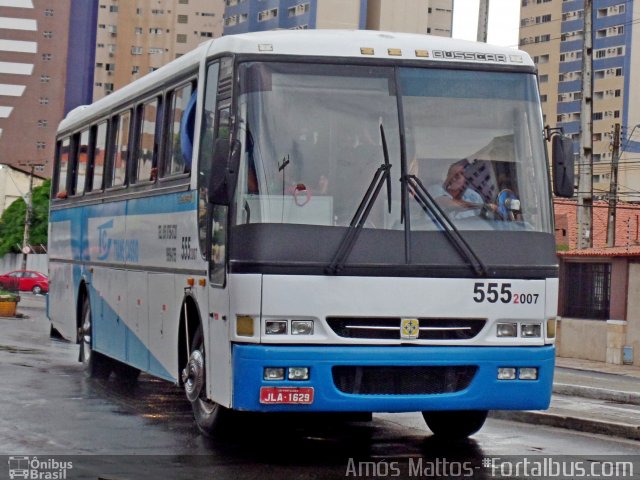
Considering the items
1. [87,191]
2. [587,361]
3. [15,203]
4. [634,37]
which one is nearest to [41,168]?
[15,203]

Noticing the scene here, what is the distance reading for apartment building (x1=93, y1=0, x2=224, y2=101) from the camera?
Result: 139500mm

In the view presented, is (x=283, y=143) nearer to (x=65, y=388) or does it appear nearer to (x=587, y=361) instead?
(x=65, y=388)

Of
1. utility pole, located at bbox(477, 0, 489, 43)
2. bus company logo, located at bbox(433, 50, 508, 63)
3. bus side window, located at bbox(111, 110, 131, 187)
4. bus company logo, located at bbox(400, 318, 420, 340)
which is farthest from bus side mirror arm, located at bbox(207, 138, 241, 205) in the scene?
utility pole, located at bbox(477, 0, 489, 43)

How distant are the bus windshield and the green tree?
94.4 m

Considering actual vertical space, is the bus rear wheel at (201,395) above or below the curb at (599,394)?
above

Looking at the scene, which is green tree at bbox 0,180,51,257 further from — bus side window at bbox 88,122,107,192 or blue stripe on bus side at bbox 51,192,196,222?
bus side window at bbox 88,122,107,192

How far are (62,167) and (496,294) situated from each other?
10.2 meters

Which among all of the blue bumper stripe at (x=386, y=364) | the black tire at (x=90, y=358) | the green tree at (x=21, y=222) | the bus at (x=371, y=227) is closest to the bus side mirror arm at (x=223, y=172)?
the bus at (x=371, y=227)

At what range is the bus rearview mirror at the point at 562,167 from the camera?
10742 millimetres

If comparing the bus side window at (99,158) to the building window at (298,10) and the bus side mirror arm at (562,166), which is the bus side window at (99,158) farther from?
the building window at (298,10)

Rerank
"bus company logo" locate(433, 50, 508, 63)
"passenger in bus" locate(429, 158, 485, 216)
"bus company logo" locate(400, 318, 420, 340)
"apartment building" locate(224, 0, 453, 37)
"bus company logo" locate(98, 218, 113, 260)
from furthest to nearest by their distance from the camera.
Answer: "apartment building" locate(224, 0, 453, 37) < "bus company logo" locate(98, 218, 113, 260) < "bus company logo" locate(433, 50, 508, 63) < "passenger in bus" locate(429, 158, 485, 216) < "bus company logo" locate(400, 318, 420, 340)

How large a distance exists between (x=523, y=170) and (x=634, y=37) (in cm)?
10656

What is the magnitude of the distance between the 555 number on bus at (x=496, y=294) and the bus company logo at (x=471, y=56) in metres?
1.89

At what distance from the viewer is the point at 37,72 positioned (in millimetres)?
131750
